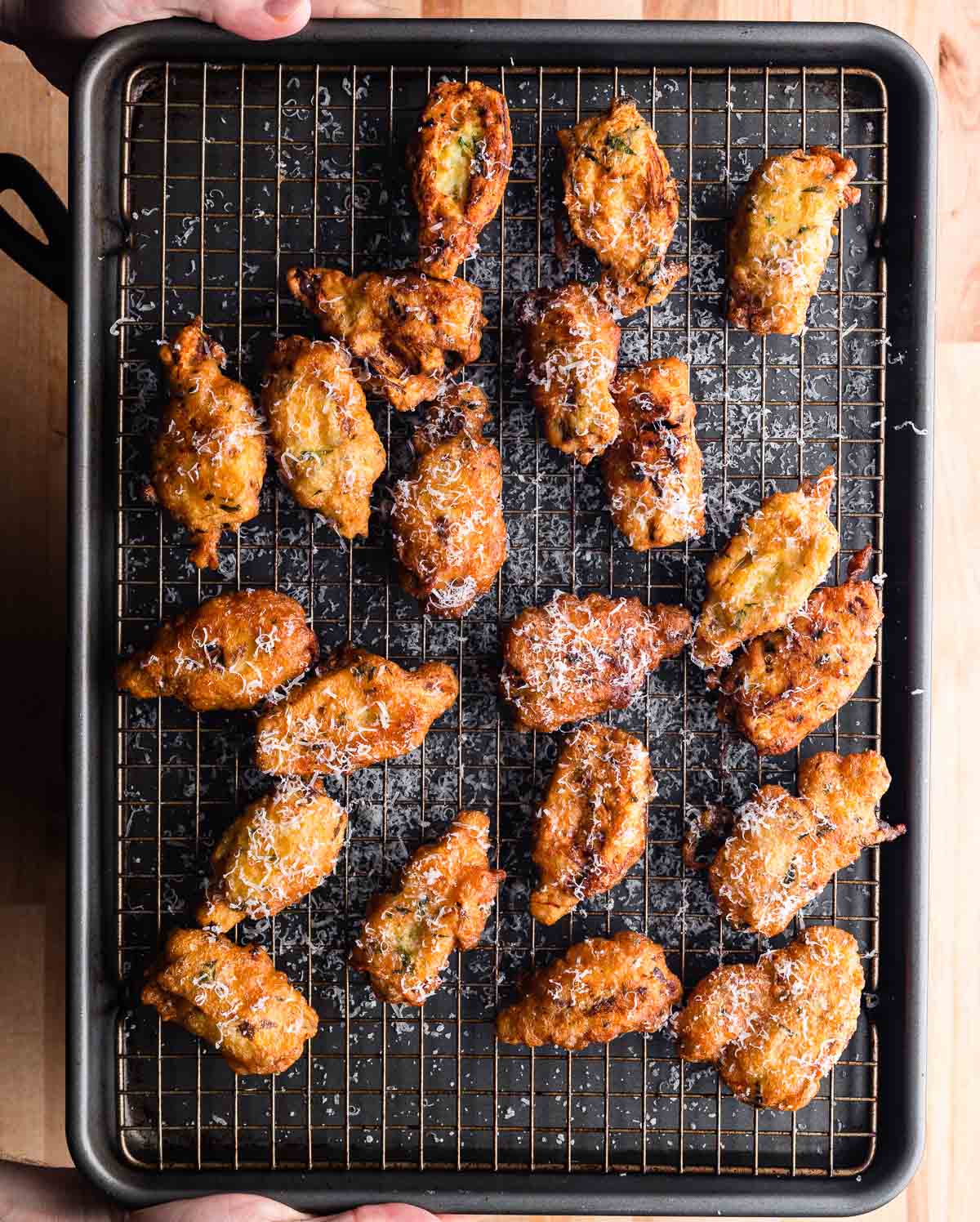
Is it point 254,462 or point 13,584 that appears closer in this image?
point 254,462

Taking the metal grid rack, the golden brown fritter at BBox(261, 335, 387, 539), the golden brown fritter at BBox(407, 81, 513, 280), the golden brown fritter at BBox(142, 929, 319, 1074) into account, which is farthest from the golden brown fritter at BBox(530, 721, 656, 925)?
the golden brown fritter at BBox(407, 81, 513, 280)

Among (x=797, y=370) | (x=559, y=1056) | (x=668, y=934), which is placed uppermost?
(x=797, y=370)

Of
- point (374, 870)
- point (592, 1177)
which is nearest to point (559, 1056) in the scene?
point (592, 1177)

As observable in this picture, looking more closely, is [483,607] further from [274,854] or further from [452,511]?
[274,854]

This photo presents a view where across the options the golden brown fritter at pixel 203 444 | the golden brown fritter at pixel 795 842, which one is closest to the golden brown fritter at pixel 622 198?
the golden brown fritter at pixel 203 444

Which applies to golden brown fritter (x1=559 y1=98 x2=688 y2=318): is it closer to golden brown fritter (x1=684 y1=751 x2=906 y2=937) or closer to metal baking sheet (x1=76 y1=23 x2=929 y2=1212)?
metal baking sheet (x1=76 y1=23 x2=929 y2=1212)

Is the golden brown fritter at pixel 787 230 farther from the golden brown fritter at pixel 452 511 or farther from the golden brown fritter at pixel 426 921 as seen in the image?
the golden brown fritter at pixel 426 921

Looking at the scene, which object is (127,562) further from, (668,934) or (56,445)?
(668,934)
